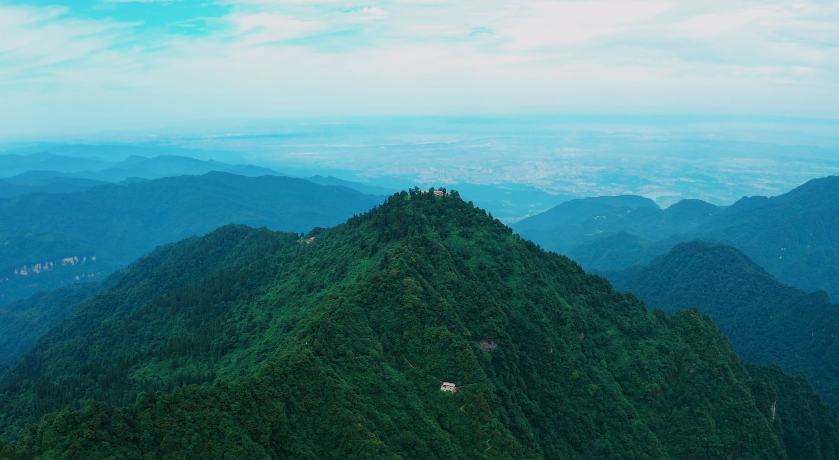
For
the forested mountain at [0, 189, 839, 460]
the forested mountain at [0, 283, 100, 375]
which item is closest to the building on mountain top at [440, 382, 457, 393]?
the forested mountain at [0, 189, 839, 460]

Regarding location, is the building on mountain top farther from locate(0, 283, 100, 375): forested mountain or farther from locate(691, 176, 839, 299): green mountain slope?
locate(691, 176, 839, 299): green mountain slope

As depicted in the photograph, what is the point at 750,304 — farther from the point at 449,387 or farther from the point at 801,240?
the point at 449,387

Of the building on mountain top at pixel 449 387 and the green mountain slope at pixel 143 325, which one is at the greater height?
the building on mountain top at pixel 449 387

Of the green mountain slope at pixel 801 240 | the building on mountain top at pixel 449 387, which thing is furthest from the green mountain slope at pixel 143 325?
the green mountain slope at pixel 801 240

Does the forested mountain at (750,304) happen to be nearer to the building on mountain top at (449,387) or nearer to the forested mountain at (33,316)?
the building on mountain top at (449,387)

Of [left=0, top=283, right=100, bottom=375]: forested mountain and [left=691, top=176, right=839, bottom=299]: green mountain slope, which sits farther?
[left=691, top=176, right=839, bottom=299]: green mountain slope

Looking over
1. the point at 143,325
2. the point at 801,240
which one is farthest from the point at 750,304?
the point at 143,325

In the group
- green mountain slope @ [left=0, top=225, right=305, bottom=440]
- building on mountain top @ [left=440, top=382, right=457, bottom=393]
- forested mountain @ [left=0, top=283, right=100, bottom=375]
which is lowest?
forested mountain @ [left=0, top=283, right=100, bottom=375]
